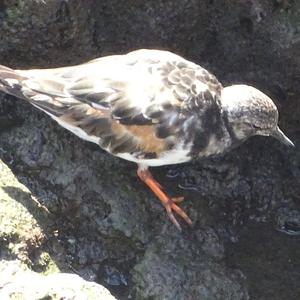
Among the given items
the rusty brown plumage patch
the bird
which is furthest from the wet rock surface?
the rusty brown plumage patch

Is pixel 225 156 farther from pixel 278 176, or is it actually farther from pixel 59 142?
pixel 59 142

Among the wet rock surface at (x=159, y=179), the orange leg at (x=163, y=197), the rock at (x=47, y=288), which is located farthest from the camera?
the orange leg at (x=163, y=197)

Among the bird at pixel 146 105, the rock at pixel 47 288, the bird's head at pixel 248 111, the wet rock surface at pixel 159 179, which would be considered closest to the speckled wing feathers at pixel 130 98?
the bird at pixel 146 105

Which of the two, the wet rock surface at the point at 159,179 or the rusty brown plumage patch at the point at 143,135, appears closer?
the rusty brown plumage patch at the point at 143,135

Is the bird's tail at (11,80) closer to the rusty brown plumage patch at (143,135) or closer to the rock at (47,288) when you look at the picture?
the rusty brown plumage patch at (143,135)

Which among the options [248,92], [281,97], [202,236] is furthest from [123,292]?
[281,97]

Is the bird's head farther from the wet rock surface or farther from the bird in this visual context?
the wet rock surface

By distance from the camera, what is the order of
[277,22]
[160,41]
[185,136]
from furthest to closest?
[160,41] → [277,22] → [185,136]
